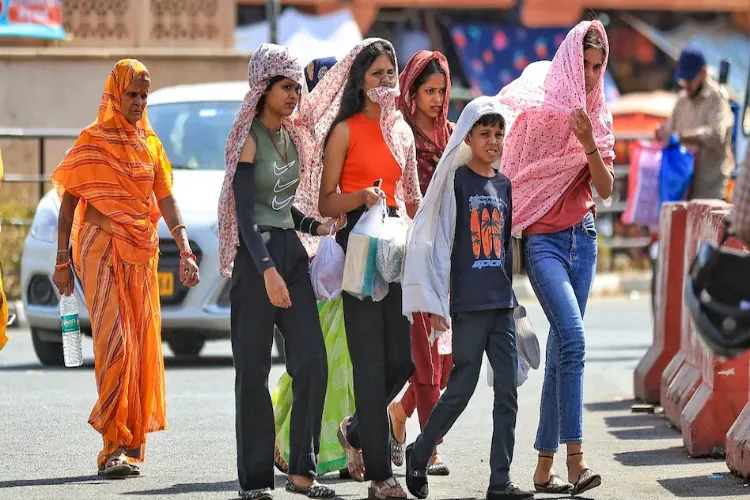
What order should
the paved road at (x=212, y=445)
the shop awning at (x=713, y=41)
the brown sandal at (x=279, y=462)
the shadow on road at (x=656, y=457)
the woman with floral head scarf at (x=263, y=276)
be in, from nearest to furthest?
the woman with floral head scarf at (x=263, y=276) → the paved road at (x=212, y=445) → the brown sandal at (x=279, y=462) → the shadow on road at (x=656, y=457) → the shop awning at (x=713, y=41)

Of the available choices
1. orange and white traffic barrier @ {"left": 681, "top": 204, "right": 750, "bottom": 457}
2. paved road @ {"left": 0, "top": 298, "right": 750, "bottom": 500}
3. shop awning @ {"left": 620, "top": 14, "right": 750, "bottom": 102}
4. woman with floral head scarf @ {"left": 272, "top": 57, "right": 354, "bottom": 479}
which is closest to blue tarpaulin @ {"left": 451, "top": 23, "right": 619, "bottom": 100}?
shop awning @ {"left": 620, "top": 14, "right": 750, "bottom": 102}

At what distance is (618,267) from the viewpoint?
72.0ft

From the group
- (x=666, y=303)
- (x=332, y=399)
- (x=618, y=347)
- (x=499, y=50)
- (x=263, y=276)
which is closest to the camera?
(x=263, y=276)

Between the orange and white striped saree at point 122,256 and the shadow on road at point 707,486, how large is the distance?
7.60 ft

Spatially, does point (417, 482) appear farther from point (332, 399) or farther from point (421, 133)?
point (421, 133)

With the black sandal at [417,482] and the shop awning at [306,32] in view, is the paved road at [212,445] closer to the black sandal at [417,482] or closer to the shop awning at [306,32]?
the black sandal at [417,482]

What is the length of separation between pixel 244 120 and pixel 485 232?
1045 millimetres

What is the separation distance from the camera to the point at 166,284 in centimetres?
1230

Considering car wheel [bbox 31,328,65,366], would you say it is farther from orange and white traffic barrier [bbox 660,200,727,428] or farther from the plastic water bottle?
orange and white traffic barrier [bbox 660,200,727,428]

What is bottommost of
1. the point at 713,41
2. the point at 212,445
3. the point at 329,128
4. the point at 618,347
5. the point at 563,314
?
the point at 618,347

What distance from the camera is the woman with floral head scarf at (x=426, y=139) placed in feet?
25.9

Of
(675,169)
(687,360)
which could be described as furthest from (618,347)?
(687,360)

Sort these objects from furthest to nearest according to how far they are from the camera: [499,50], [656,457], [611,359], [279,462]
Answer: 1. [499,50]
2. [611,359]
3. [656,457]
4. [279,462]

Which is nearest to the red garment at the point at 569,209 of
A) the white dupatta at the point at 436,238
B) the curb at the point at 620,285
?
the white dupatta at the point at 436,238
